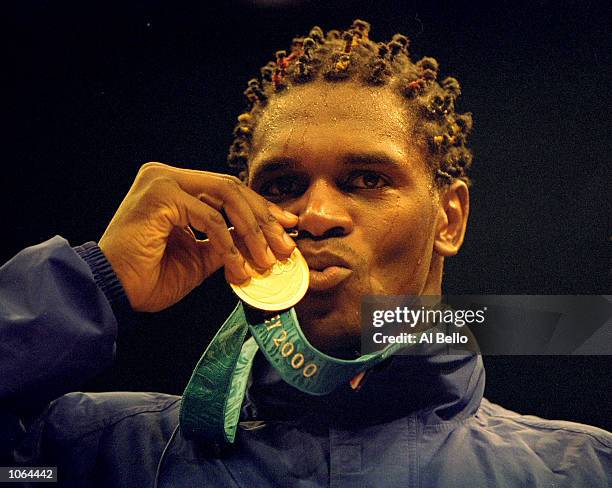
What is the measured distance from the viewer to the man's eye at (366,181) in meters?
2.06

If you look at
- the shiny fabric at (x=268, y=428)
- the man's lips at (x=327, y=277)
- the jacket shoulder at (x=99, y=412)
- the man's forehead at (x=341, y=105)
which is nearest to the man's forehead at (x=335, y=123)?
the man's forehead at (x=341, y=105)

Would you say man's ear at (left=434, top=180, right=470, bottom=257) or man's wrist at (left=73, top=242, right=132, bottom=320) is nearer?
man's wrist at (left=73, top=242, right=132, bottom=320)

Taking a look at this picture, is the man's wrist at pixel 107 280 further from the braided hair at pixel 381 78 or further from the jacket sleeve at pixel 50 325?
the braided hair at pixel 381 78

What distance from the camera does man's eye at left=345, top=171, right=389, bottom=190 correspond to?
206 centimetres

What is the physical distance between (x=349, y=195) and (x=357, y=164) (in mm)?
80

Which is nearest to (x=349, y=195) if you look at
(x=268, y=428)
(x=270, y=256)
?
(x=270, y=256)

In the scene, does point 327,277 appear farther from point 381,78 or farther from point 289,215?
point 381,78

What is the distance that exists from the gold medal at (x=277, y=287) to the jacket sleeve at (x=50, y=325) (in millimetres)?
310

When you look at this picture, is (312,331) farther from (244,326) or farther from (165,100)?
(165,100)

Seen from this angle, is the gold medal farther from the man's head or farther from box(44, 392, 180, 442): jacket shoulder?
box(44, 392, 180, 442): jacket shoulder

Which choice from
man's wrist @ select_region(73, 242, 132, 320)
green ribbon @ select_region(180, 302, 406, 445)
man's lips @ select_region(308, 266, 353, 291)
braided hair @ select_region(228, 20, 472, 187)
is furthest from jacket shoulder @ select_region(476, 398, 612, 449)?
man's wrist @ select_region(73, 242, 132, 320)

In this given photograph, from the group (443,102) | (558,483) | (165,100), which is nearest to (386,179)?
(443,102)

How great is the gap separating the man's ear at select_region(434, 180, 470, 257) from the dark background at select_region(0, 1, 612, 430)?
0.03 m

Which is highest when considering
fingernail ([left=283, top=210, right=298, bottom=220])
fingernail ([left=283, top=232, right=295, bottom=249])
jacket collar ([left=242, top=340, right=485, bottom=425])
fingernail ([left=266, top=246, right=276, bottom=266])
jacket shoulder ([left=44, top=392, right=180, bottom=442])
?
fingernail ([left=283, top=210, right=298, bottom=220])
